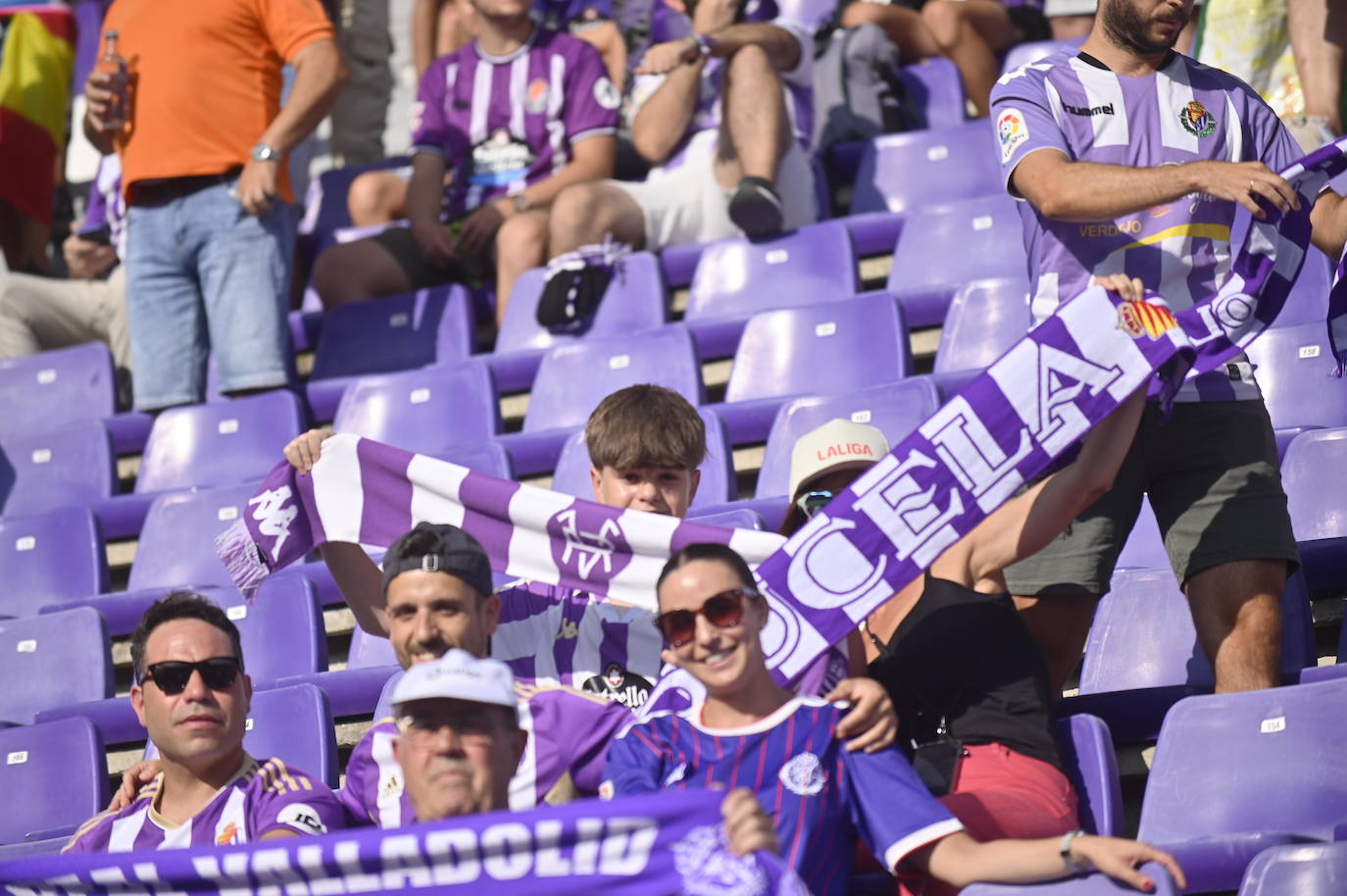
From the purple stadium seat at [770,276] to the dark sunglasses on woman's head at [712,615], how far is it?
294 cm

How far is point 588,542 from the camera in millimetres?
3613

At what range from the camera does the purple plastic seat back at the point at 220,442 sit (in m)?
5.69

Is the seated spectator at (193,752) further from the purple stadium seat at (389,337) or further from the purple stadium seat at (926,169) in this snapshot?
the purple stadium seat at (926,169)

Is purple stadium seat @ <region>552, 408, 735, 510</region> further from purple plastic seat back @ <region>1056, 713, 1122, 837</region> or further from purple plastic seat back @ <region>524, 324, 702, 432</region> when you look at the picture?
purple plastic seat back @ <region>1056, 713, 1122, 837</region>

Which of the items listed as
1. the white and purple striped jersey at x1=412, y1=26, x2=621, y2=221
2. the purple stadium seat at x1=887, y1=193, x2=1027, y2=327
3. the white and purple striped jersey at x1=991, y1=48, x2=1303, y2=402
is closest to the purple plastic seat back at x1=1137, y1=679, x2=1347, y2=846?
the white and purple striped jersey at x1=991, y1=48, x2=1303, y2=402

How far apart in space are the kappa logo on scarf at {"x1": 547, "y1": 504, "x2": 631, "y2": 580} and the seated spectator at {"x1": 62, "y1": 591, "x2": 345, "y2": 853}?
2.26 ft

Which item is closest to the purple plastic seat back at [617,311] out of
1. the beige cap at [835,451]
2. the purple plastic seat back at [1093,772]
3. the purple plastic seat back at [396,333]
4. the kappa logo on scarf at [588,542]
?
the purple plastic seat back at [396,333]

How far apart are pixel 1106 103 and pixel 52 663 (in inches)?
117

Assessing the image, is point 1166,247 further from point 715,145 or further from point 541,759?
point 715,145

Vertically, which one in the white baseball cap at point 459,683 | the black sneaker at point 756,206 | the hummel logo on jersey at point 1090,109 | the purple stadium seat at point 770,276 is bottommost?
the white baseball cap at point 459,683

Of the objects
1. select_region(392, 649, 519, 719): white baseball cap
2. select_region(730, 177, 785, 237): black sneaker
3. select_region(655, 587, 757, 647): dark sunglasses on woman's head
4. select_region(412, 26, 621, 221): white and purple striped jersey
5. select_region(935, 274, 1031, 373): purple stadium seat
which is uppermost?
select_region(412, 26, 621, 221): white and purple striped jersey

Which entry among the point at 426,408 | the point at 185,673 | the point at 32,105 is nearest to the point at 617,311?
the point at 426,408

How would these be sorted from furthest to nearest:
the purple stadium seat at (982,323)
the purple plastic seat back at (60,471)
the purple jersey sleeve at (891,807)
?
1. the purple plastic seat back at (60,471)
2. the purple stadium seat at (982,323)
3. the purple jersey sleeve at (891,807)

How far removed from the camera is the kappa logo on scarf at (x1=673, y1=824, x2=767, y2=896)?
93.7 inches
